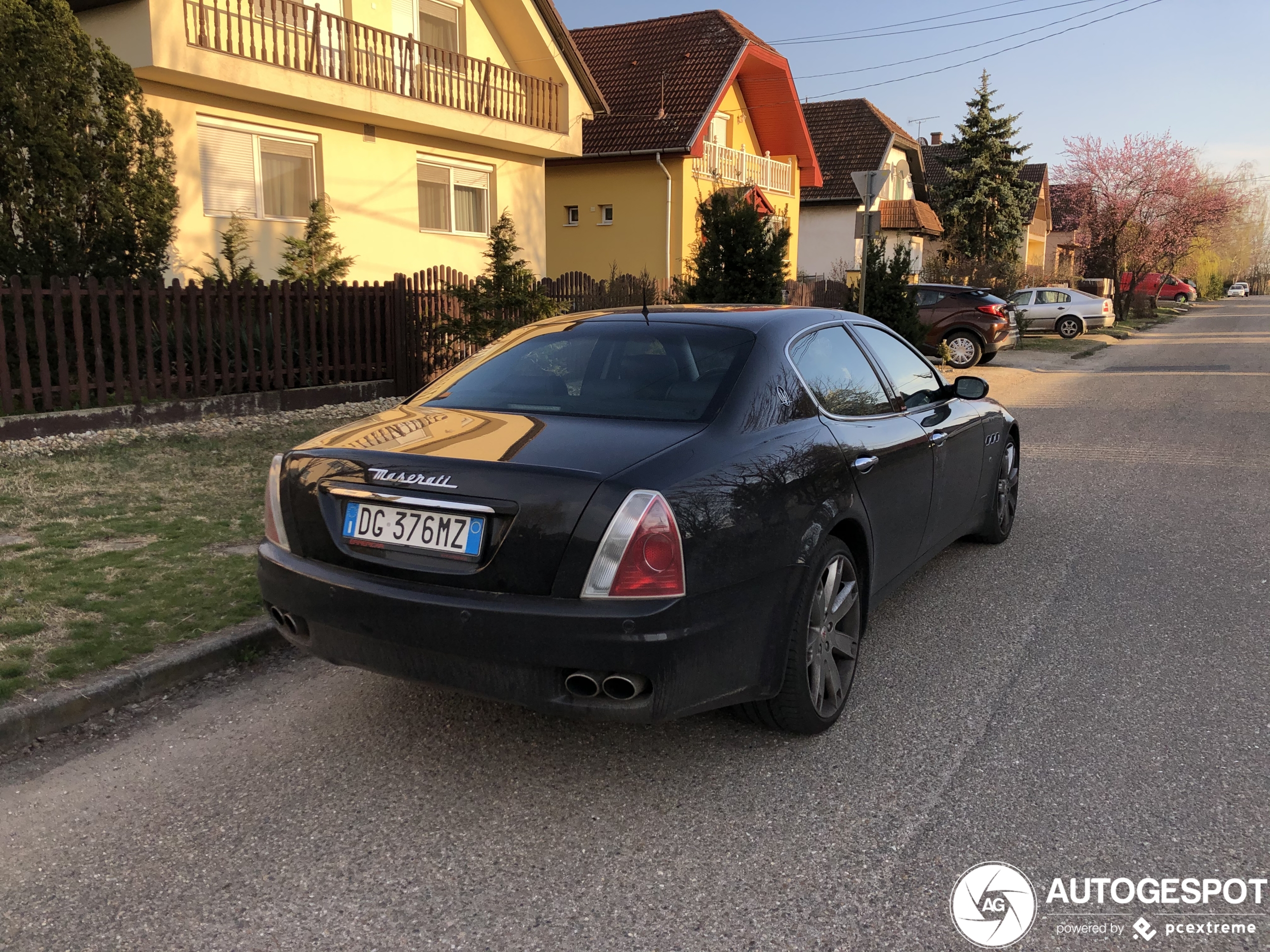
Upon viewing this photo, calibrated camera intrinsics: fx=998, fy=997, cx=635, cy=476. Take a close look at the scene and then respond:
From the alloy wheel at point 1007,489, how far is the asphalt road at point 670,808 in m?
1.34

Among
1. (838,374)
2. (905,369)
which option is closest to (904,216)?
(905,369)

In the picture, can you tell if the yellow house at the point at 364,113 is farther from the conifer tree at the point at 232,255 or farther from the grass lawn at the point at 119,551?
the grass lawn at the point at 119,551

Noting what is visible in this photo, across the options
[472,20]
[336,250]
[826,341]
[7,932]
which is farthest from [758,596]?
[472,20]

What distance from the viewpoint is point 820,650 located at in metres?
3.58

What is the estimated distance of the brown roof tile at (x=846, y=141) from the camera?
3738cm

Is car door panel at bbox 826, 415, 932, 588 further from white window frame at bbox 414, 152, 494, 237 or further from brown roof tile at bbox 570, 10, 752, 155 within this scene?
brown roof tile at bbox 570, 10, 752, 155

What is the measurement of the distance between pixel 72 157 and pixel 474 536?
8729 millimetres

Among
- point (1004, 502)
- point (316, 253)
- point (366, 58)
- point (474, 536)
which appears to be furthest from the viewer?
point (366, 58)

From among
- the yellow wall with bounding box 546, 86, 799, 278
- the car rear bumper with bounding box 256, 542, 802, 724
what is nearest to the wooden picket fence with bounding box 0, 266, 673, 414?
the car rear bumper with bounding box 256, 542, 802, 724

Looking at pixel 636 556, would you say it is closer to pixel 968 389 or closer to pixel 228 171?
pixel 968 389

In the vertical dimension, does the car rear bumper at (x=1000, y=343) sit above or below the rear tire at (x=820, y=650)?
above

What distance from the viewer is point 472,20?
18.8 meters

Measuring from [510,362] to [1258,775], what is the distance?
3.12m

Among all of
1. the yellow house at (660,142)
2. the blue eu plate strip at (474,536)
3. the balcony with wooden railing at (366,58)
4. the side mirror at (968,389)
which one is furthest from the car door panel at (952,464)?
the yellow house at (660,142)
